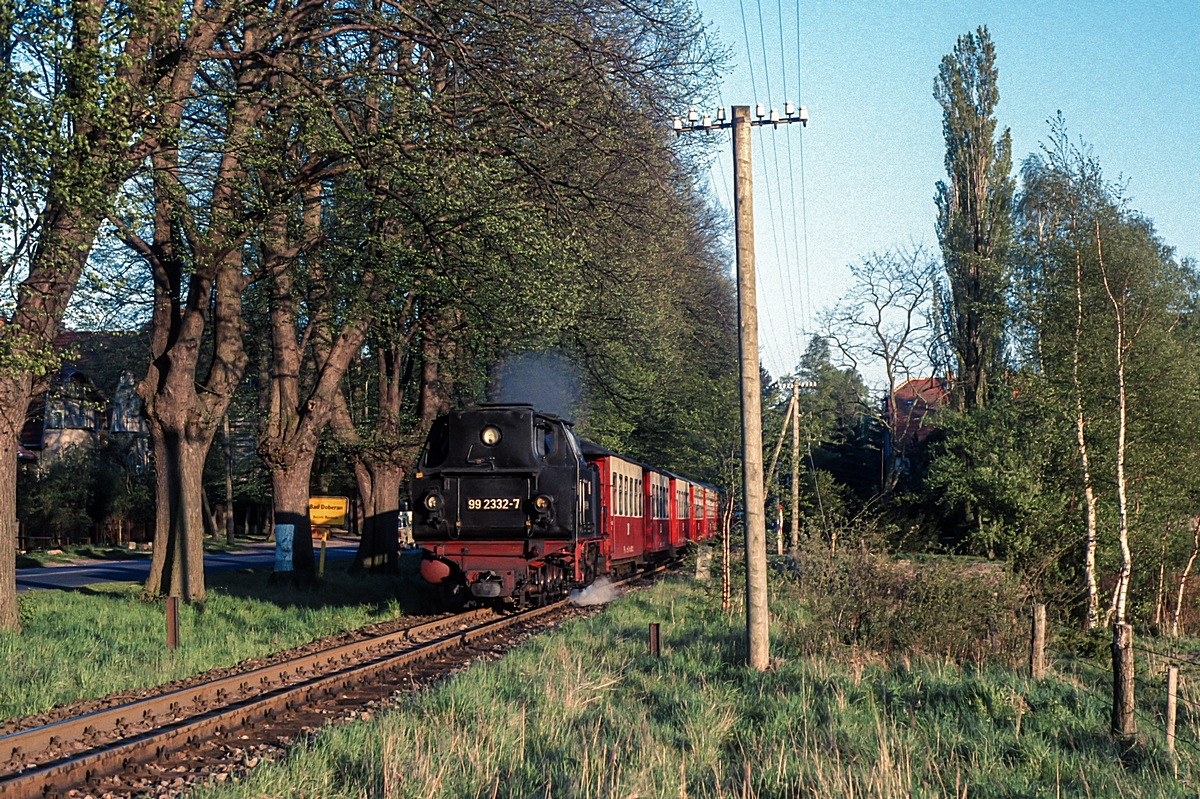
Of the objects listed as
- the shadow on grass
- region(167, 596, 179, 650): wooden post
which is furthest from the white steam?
region(167, 596, 179, 650): wooden post

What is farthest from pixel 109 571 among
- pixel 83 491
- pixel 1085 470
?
pixel 1085 470

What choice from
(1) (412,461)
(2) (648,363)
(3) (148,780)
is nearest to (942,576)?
(3) (148,780)

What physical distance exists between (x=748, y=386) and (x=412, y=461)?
15577 mm

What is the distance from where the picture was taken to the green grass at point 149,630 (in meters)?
10.7

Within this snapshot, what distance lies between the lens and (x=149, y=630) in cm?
1454

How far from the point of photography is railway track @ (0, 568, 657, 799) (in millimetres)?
7406

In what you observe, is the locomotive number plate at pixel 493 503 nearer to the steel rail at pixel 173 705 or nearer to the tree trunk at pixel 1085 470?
the steel rail at pixel 173 705

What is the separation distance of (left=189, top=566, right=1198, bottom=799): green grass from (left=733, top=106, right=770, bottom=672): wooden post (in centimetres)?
108

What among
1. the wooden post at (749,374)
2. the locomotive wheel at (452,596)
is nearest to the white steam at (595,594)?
the locomotive wheel at (452,596)

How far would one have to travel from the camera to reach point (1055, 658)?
53.3 ft

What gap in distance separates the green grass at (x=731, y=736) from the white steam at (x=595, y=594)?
28.0 feet

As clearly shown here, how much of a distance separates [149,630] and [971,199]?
36.2 m

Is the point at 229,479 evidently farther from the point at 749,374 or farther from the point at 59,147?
the point at 749,374

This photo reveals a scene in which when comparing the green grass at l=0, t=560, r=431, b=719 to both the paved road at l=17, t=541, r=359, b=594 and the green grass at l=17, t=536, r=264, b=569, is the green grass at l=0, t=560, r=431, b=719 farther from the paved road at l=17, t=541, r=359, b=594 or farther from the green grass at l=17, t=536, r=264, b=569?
the green grass at l=17, t=536, r=264, b=569
